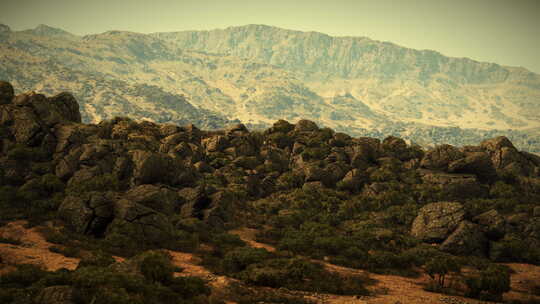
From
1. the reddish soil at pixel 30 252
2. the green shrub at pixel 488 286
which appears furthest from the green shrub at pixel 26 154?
the green shrub at pixel 488 286

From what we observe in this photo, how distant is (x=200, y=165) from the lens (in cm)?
5994

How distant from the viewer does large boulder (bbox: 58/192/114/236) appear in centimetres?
3400

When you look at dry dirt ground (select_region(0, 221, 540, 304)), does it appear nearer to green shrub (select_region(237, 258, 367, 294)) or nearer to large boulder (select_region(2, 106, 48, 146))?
green shrub (select_region(237, 258, 367, 294))

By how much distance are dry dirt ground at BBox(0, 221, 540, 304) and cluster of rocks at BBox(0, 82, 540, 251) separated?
386cm

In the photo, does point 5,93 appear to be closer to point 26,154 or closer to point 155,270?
point 26,154

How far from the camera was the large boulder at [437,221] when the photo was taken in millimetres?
41562

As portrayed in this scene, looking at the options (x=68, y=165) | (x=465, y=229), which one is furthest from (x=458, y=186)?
(x=68, y=165)

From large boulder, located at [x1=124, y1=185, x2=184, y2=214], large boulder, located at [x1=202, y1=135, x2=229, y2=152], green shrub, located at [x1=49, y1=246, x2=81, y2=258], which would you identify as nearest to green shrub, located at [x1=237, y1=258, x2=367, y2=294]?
green shrub, located at [x1=49, y1=246, x2=81, y2=258]

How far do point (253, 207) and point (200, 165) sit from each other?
1228 cm

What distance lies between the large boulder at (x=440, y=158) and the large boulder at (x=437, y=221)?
20.1m

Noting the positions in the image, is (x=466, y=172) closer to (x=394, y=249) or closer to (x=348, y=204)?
(x=348, y=204)

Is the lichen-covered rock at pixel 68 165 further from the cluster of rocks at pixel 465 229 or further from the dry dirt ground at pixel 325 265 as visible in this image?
the cluster of rocks at pixel 465 229

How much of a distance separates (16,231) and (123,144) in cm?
2482

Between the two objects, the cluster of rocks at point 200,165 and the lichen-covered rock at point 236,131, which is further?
the lichen-covered rock at point 236,131
